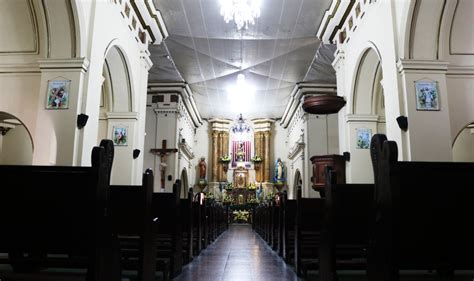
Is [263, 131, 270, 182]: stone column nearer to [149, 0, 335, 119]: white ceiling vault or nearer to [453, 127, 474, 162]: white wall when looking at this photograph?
[149, 0, 335, 119]: white ceiling vault

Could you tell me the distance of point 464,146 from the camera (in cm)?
780

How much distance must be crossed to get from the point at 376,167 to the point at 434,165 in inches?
11.3

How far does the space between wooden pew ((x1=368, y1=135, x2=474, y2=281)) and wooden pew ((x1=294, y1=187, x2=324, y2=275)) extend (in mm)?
1757

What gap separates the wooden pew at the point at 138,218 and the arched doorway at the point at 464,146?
683cm

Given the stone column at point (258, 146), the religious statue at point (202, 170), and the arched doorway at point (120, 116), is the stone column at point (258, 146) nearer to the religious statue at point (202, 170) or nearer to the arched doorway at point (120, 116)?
the religious statue at point (202, 170)

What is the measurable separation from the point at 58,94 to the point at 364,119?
212 inches

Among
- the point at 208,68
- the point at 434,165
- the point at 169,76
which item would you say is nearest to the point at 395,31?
the point at 434,165

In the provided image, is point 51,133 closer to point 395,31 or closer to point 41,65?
point 41,65

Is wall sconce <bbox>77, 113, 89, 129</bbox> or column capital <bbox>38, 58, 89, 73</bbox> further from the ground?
column capital <bbox>38, 58, 89, 73</bbox>

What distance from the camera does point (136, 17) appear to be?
25.6ft

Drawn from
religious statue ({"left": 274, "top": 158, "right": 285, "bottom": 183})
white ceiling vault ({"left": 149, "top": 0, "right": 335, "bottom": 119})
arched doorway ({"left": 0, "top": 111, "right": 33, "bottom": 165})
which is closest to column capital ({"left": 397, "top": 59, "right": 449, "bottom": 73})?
white ceiling vault ({"left": 149, "top": 0, "right": 335, "bottom": 119})

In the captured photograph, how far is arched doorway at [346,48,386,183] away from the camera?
7417mm

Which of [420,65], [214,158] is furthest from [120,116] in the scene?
[214,158]

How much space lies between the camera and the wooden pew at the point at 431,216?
80.3 inches
